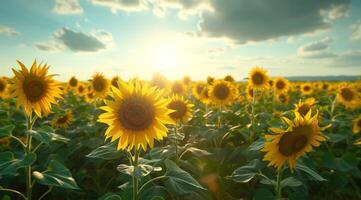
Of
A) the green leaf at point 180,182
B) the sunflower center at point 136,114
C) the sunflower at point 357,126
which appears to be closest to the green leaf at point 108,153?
the sunflower center at point 136,114

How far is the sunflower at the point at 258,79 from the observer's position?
829 centimetres

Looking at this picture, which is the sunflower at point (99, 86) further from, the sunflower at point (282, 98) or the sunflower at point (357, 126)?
the sunflower at point (282, 98)

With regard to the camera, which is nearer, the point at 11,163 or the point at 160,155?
the point at 11,163

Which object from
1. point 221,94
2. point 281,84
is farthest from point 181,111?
point 281,84

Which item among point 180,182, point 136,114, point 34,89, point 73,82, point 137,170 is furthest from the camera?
point 73,82

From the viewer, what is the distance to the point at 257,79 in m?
8.29

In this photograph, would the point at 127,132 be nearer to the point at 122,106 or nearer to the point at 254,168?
the point at 122,106

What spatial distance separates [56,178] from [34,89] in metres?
1.46

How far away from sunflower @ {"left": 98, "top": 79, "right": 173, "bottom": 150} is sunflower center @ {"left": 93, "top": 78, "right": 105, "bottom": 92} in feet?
21.3

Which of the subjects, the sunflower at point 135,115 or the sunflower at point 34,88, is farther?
the sunflower at point 34,88

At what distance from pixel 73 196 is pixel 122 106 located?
282cm

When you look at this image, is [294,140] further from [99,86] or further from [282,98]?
[282,98]

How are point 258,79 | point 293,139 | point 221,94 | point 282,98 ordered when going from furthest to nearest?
point 282,98 → point 258,79 → point 221,94 → point 293,139

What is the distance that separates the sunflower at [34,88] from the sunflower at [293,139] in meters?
2.91
